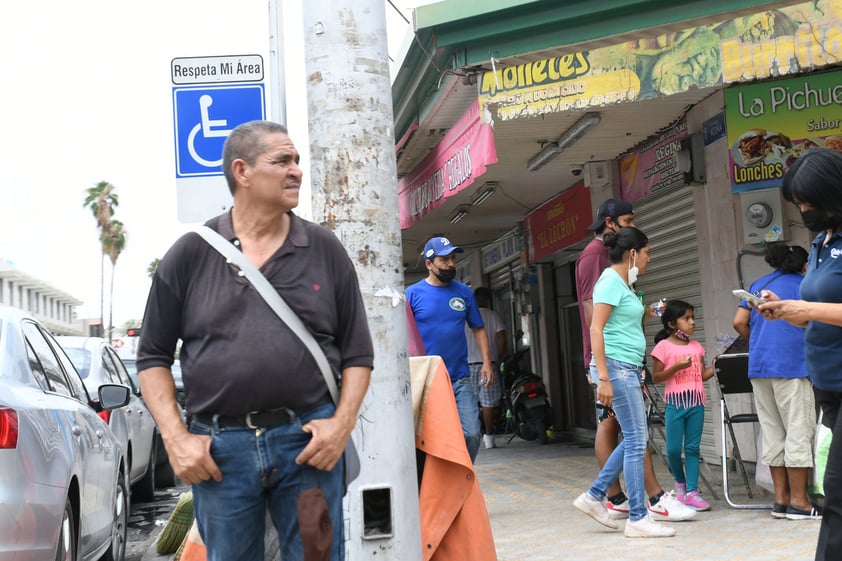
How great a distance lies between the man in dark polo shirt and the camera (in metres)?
2.89

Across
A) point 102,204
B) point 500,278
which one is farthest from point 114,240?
point 500,278

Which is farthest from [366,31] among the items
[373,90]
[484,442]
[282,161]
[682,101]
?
[484,442]

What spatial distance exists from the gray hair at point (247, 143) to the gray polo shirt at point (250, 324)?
0.58 feet

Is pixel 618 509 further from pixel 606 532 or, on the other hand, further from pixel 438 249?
pixel 438 249

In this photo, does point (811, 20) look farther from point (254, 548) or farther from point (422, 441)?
point (254, 548)

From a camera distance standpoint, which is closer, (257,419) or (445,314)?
(257,419)

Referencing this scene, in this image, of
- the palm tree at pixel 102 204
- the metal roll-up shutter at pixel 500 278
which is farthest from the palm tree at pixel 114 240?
the metal roll-up shutter at pixel 500 278

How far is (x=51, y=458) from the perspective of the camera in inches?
185

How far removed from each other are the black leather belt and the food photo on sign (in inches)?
250

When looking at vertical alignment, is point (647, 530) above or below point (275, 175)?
below

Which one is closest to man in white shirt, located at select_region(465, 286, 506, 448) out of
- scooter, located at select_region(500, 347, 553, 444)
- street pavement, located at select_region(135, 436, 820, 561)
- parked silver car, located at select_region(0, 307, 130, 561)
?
scooter, located at select_region(500, 347, 553, 444)

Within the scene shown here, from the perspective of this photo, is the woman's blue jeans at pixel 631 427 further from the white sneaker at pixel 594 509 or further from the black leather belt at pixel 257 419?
the black leather belt at pixel 257 419

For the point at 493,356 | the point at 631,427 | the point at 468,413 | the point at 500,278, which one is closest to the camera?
the point at 631,427

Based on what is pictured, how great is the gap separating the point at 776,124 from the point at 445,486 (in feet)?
16.7
